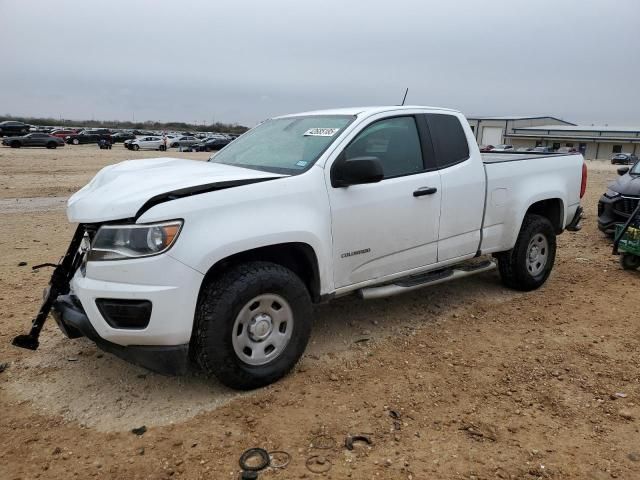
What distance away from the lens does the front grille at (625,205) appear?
8.27m

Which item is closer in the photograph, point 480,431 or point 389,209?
point 480,431

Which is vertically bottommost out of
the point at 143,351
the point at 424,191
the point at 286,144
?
the point at 143,351

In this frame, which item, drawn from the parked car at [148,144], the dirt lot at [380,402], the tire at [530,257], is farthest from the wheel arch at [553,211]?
the parked car at [148,144]

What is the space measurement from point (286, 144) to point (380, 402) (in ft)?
6.98

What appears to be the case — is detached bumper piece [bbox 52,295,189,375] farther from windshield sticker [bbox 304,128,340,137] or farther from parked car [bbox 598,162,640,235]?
parked car [bbox 598,162,640,235]

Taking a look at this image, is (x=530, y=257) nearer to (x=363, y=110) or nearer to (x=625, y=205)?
(x=363, y=110)

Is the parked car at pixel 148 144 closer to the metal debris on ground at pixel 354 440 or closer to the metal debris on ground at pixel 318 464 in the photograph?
the metal debris on ground at pixel 354 440

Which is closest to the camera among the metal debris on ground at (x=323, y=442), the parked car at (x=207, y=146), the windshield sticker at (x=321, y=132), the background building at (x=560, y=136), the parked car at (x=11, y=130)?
the metal debris on ground at (x=323, y=442)

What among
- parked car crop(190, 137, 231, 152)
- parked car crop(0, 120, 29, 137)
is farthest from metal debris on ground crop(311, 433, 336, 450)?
parked car crop(0, 120, 29, 137)

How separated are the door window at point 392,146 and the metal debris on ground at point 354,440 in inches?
77.5

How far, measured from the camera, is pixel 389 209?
4.07 meters

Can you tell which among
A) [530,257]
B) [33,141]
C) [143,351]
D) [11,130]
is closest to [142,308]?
[143,351]

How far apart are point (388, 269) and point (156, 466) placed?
7.35 feet

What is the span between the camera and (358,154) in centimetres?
407
